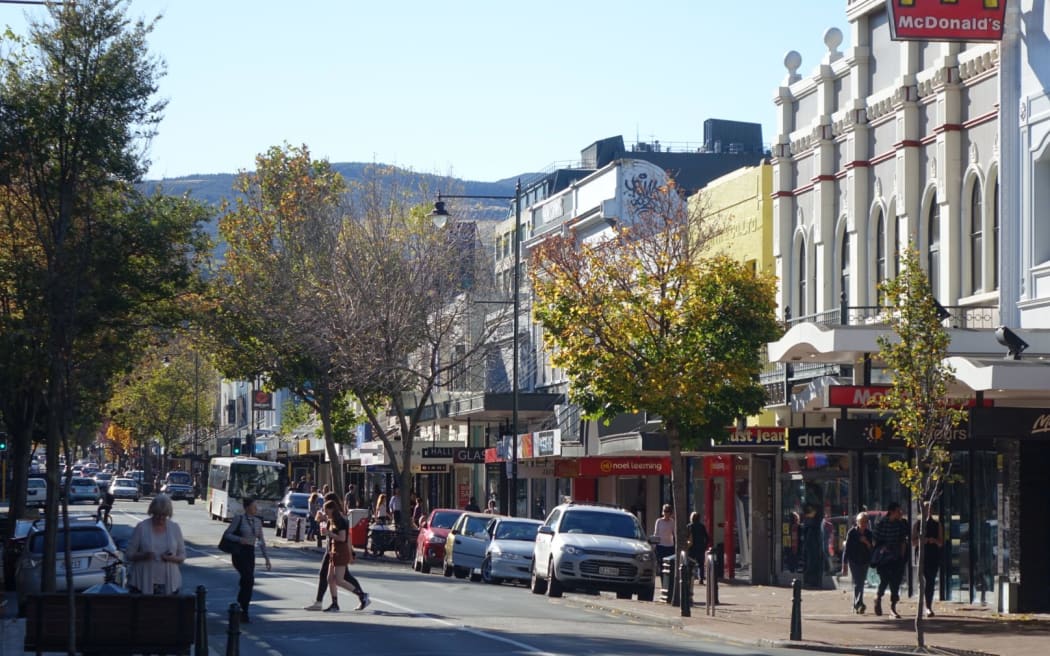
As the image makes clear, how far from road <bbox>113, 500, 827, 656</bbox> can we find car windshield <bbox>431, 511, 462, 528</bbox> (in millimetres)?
6621

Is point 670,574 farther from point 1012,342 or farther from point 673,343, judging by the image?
point 1012,342

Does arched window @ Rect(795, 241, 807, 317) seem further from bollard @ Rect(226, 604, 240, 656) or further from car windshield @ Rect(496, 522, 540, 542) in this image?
bollard @ Rect(226, 604, 240, 656)

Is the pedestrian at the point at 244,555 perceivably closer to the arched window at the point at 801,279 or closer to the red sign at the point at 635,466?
the arched window at the point at 801,279

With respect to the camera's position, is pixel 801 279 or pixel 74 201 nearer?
pixel 74 201

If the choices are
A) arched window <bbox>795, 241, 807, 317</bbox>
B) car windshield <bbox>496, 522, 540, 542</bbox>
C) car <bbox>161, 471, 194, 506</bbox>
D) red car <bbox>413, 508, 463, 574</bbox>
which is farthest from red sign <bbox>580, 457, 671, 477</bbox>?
car <bbox>161, 471, 194, 506</bbox>

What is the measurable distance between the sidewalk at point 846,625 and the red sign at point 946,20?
958 centimetres

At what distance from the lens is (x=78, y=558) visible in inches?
996

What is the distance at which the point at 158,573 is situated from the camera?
17.9 m

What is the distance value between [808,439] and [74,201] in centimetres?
1438

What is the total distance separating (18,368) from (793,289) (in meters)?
17.1


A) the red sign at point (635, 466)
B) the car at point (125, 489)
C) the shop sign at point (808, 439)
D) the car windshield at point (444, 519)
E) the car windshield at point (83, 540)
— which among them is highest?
the shop sign at point (808, 439)

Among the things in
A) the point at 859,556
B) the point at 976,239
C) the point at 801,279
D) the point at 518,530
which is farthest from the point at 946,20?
the point at 518,530

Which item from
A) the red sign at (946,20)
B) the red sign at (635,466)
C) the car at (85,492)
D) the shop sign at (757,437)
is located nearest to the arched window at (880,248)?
the shop sign at (757,437)

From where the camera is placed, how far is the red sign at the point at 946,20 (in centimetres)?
2762
